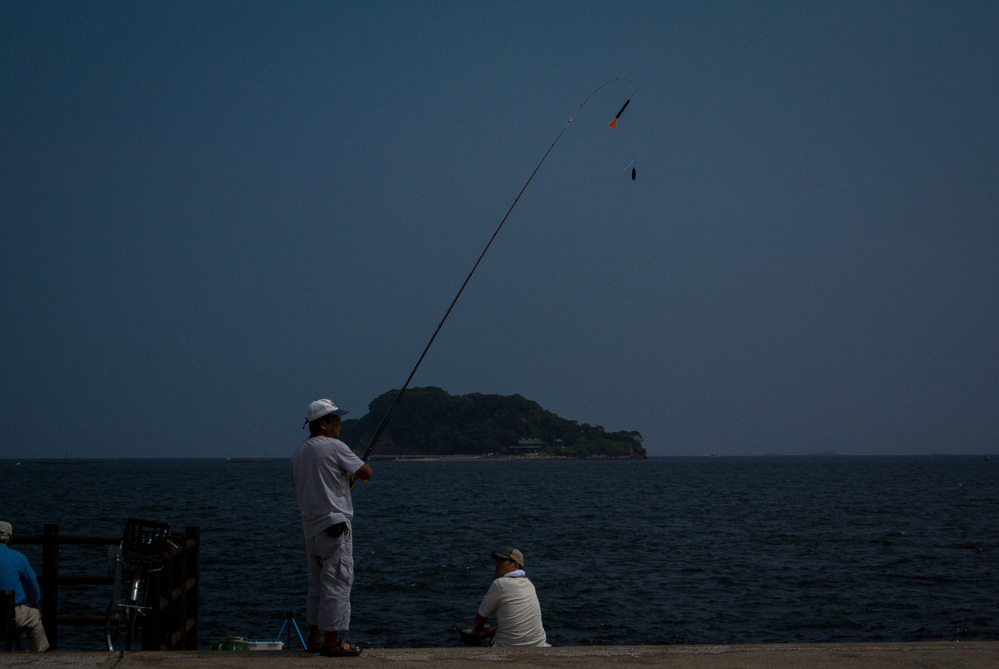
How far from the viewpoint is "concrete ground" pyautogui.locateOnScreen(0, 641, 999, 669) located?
532 centimetres

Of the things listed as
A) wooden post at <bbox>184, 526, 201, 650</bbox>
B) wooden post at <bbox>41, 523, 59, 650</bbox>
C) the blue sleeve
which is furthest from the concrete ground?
wooden post at <bbox>184, 526, 201, 650</bbox>

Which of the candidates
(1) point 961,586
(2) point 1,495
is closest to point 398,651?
(1) point 961,586

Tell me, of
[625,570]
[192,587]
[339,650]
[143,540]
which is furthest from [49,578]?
[625,570]

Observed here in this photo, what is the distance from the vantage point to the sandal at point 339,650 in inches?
224

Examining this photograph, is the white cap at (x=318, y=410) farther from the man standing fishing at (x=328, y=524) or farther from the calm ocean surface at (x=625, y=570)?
the calm ocean surface at (x=625, y=570)

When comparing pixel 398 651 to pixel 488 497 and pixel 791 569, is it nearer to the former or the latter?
pixel 791 569

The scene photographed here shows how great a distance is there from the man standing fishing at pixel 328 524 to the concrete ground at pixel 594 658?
0.24 m

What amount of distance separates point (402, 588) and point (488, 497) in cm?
3525

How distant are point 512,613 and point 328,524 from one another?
184cm

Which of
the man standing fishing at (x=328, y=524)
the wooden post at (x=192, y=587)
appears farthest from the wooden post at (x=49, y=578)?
the man standing fishing at (x=328, y=524)

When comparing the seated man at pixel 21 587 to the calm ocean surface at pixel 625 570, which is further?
the calm ocean surface at pixel 625 570

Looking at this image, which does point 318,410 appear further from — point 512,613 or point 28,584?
point 28,584

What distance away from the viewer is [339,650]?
224 inches

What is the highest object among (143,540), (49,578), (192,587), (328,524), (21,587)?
(328,524)
